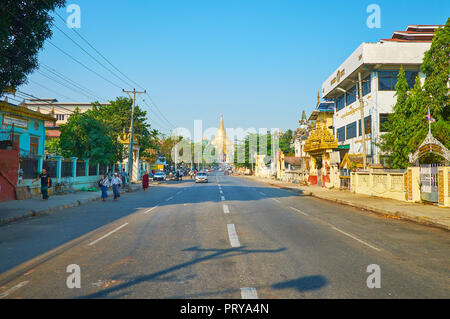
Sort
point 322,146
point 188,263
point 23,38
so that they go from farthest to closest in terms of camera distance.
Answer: point 322,146
point 23,38
point 188,263

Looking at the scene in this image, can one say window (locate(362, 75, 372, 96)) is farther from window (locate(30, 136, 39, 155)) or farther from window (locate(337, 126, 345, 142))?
window (locate(30, 136, 39, 155))

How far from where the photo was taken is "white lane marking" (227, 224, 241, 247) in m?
7.74

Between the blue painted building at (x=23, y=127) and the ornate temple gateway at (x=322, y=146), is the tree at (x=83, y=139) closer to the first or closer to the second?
the blue painted building at (x=23, y=127)

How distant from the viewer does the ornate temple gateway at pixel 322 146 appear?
111 ft

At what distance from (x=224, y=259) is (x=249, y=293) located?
1.88 meters

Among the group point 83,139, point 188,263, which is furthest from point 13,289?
point 83,139

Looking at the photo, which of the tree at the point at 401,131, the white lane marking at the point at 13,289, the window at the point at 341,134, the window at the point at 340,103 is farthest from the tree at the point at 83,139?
the window at the point at 340,103

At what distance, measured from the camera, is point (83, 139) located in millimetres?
27859

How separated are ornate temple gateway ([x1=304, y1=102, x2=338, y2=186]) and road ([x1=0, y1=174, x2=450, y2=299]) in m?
23.5

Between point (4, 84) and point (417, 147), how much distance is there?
20816mm

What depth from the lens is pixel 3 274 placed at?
18.6 feet

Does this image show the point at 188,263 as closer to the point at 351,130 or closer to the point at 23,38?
the point at 23,38

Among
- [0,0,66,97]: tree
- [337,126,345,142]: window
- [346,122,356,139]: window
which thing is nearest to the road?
[0,0,66,97]: tree

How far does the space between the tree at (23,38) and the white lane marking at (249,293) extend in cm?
1184
